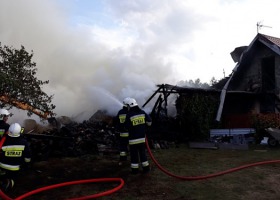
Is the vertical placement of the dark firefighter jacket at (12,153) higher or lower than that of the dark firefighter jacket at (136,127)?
lower

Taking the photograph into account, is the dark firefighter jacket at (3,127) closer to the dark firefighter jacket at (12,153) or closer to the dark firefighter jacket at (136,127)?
the dark firefighter jacket at (12,153)

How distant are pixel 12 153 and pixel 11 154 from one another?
25 millimetres

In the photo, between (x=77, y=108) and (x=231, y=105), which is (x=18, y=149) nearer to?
(x=77, y=108)

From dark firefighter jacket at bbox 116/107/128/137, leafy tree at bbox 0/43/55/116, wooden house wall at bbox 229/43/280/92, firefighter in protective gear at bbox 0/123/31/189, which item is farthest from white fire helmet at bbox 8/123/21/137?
wooden house wall at bbox 229/43/280/92

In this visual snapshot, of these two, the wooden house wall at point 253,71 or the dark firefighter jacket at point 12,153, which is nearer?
the dark firefighter jacket at point 12,153

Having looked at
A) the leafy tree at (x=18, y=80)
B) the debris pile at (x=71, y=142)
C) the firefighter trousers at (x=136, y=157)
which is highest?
the leafy tree at (x=18, y=80)

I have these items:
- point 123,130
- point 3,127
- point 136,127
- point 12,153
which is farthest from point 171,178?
point 3,127

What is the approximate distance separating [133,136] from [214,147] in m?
5.25

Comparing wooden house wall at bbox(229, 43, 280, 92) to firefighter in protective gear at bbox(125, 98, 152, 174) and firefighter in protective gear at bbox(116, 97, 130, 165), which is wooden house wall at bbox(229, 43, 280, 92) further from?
firefighter in protective gear at bbox(125, 98, 152, 174)

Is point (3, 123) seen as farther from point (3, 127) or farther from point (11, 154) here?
point (11, 154)

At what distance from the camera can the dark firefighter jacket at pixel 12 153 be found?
5922 mm

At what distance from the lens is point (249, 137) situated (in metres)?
13.6

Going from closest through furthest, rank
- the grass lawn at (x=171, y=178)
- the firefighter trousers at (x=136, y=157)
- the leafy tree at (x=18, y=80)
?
the grass lawn at (x=171, y=178) < the firefighter trousers at (x=136, y=157) < the leafy tree at (x=18, y=80)

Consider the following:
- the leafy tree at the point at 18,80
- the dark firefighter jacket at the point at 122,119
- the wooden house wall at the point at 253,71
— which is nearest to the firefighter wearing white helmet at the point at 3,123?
the leafy tree at the point at 18,80
